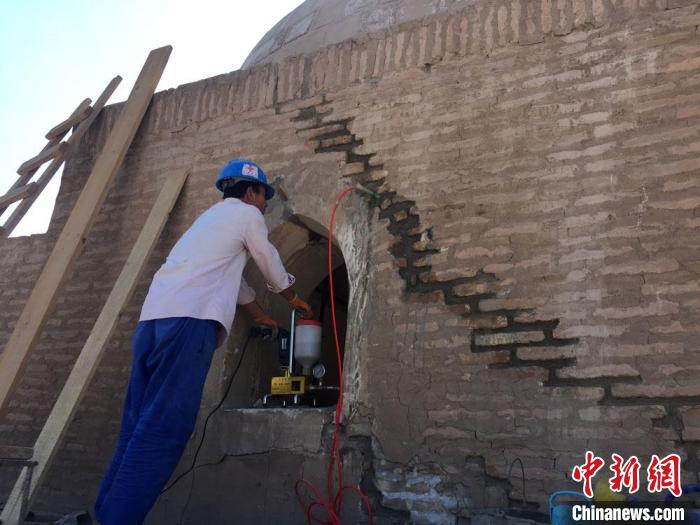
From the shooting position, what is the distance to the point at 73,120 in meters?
5.43

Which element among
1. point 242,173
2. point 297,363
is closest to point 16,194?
point 242,173

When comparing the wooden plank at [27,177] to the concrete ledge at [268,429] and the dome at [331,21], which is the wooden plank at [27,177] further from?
the concrete ledge at [268,429]

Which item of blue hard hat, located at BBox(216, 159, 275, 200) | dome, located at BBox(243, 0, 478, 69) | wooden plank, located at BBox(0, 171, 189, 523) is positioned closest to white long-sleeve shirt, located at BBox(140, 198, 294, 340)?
blue hard hat, located at BBox(216, 159, 275, 200)

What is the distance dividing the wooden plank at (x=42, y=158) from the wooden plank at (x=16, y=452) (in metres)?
2.22

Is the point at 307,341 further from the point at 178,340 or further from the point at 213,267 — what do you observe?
the point at 178,340

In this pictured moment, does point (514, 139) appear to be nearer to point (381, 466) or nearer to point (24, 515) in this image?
point (381, 466)

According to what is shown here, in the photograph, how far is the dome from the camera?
5.30 meters

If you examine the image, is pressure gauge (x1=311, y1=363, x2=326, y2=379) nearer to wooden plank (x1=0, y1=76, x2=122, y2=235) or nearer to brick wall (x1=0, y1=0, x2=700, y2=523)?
brick wall (x1=0, y1=0, x2=700, y2=523)

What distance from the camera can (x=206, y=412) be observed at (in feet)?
13.9

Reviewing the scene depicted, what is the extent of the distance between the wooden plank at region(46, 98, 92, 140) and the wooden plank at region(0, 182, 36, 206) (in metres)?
0.43

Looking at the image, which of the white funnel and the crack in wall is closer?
the crack in wall

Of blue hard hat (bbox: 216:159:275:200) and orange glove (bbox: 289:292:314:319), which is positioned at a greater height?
blue hard hat (bbox: 216:159:275:200)

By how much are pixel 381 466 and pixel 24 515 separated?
1.76m

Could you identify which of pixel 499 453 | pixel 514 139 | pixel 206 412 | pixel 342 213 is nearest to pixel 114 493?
pixel 206 412
